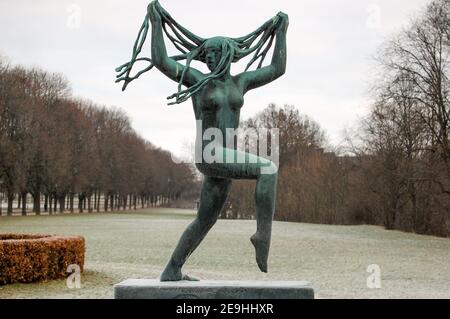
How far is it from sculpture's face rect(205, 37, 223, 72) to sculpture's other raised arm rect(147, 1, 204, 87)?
0.19 meters

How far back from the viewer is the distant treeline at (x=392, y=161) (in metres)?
38.0

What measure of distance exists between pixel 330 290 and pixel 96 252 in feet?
42.4

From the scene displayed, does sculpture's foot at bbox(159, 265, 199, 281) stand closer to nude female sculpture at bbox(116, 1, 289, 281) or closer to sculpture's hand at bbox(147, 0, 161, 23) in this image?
nude female sculpture at bbox(116, 1, 289, 281)

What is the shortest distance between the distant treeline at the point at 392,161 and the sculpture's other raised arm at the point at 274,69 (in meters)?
30.6

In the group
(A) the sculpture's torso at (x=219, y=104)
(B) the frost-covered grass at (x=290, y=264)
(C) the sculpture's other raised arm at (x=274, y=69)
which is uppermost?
(C) the sculpture's other raised arm at (x=274, y=69)

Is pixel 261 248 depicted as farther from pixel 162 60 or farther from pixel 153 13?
pixel 153 13

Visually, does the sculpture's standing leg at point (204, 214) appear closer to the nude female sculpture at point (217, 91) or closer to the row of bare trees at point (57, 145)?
the nude female sculpture at point (217, 91)

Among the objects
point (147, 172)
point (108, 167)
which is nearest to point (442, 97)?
point (108, 167)

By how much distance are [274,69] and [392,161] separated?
41.1 m

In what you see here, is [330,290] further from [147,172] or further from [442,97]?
[147,172]

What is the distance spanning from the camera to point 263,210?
736 cm

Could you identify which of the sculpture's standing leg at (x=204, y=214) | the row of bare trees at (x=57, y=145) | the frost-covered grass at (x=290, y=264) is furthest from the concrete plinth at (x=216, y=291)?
the row of bare trees at (x=57, y=145)

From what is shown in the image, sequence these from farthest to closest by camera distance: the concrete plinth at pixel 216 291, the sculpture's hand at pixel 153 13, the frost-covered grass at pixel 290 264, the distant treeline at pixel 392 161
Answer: the distant treeline at pixel 392 161
the frost-covered grass at pixel 290 264
the sculpture's hand at pixel 153 13
the concrete plinth at pixel 216 291

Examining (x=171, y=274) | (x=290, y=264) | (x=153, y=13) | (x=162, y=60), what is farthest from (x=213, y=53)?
(x=290, y=264)
